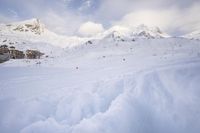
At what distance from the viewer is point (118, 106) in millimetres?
4277

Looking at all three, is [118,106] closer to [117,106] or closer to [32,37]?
[117,106]

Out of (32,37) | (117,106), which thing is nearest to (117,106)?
(117,106)

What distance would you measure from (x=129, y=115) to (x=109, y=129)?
0.60 metres

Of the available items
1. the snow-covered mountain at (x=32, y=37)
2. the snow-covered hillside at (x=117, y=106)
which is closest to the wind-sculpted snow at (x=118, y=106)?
the snow-covered hillside at (x=117, y=106)

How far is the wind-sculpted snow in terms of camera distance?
157 inches

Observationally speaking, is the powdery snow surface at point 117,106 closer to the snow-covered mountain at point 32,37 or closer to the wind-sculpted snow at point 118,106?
the wind-sculpted snow at point 118,106

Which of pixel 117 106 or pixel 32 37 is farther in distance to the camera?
pixel 32 37

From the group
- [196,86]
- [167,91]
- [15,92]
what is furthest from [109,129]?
[15,92]

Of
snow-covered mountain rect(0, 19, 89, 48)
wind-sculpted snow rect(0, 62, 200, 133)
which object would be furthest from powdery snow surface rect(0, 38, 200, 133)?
snow-covered mountain rect(0, 19, 89, 48)

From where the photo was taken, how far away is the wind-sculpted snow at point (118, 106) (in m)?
3.98

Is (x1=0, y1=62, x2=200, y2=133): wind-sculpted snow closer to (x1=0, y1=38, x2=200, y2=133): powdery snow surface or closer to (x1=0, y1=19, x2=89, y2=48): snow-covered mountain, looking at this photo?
(x1=0, y1=38, x2=200, y2=133): powdery snow surface

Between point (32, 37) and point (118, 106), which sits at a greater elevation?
point (32, 37)

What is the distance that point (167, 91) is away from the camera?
180 inches

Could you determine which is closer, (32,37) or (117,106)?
(117,106)
